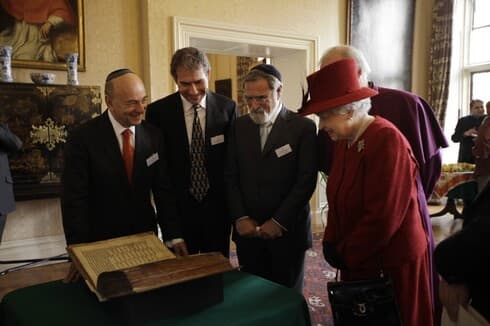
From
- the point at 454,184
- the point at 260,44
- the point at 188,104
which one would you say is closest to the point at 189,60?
the point at 188,104

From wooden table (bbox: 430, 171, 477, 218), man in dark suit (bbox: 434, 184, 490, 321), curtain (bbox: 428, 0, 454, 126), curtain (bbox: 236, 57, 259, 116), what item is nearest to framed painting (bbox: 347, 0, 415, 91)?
curtain (bbox: 428, 0, 454, 126)

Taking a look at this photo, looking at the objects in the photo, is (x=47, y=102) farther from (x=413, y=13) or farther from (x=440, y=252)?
(x=413, y=13)

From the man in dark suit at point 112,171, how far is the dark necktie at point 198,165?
31 cm

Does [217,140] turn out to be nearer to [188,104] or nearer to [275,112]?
[188,104]

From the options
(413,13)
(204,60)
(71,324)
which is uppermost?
(413,13)

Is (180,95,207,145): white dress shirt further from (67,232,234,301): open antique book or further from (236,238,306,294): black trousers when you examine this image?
(67,232,234,301): open antique book

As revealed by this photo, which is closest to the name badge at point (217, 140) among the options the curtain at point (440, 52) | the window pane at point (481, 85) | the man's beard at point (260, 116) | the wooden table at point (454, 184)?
the man's beard at point (260, 116)

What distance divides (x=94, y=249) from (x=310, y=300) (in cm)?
224

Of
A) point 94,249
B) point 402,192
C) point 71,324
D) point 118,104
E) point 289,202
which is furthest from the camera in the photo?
point 289,202

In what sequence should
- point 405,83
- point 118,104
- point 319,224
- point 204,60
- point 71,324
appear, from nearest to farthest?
point 71,324
point 118,104
point 204,60
point 319,224
point 405,83

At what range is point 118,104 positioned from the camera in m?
1.89

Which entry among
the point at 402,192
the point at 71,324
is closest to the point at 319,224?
the point at 402,192

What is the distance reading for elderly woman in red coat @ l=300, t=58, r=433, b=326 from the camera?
1.51 metres

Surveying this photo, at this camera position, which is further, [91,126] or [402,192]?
[91,126]
